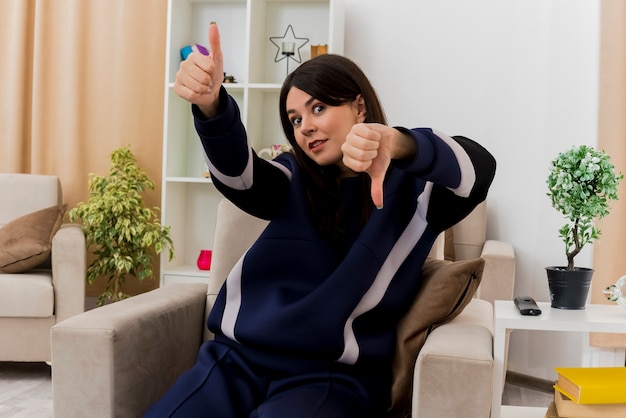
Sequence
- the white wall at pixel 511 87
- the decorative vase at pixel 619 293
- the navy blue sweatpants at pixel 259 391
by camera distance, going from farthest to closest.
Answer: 1. the white wall at pixel 511 87
2. the decorative vase at pixel 619 293
3. the navy blue sweatpants at pixel 259 391

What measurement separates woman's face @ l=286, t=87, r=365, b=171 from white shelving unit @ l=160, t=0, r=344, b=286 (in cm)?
193

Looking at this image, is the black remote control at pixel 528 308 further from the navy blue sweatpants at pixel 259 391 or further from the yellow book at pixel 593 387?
the navy blue sweatpants at pixel 259 391

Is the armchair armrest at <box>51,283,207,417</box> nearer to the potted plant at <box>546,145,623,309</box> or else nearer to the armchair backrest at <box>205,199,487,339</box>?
the armchair backrest at <box>205,199,487,339</box>

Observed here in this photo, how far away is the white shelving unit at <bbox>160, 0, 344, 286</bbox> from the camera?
11.4ft

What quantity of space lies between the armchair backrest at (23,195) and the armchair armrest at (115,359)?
200 cm

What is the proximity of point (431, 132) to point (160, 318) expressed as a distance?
71cm

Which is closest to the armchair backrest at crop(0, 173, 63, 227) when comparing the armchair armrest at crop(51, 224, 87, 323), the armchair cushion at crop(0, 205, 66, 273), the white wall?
the armchair cushion at crop(0, 205, 66, 273)

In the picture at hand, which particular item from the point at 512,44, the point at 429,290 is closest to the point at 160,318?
the point at 429,290

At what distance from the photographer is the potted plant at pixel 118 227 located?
339cm

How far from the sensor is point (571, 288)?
1.67 metres

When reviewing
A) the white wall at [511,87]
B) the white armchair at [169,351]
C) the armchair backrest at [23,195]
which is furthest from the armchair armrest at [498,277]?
the armchair backrest at [23,195]

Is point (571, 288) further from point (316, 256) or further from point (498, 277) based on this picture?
point (498, 277)

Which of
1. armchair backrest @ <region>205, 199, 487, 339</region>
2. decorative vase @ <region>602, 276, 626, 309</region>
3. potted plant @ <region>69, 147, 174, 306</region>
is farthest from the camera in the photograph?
potted plant @ <region>69, 147, 174, 306</region>

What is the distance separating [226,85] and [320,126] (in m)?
2.07
